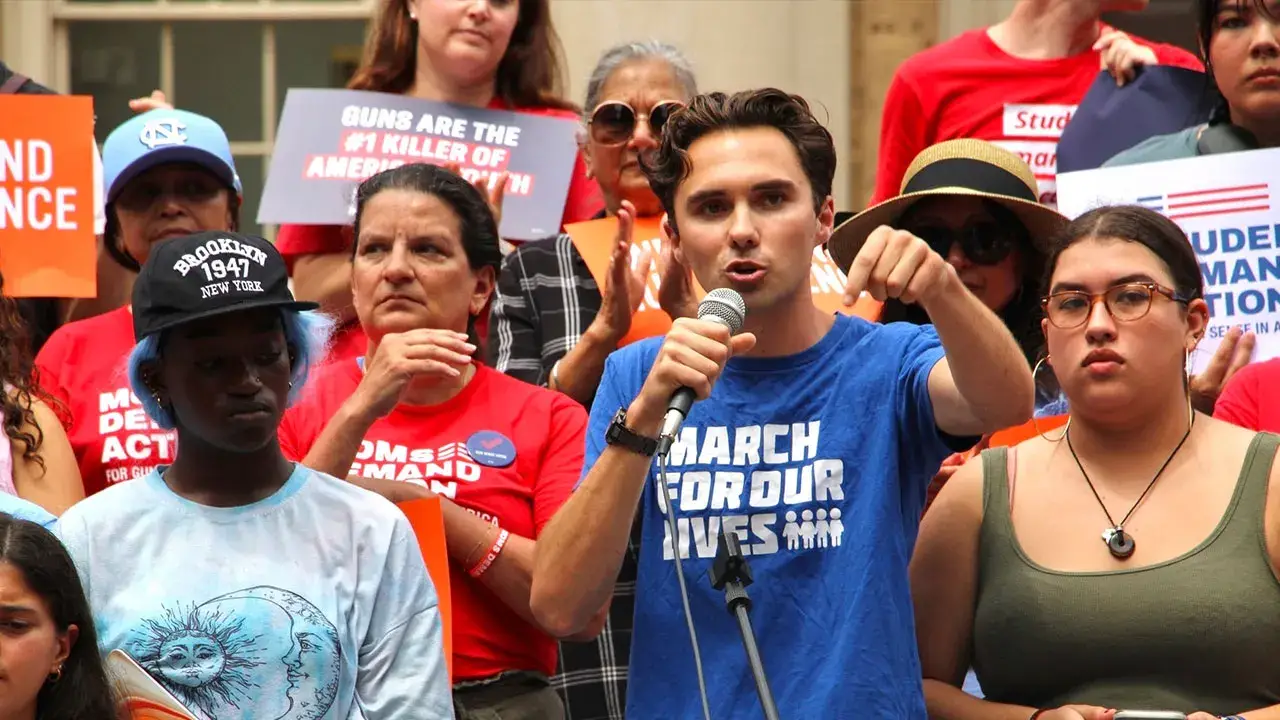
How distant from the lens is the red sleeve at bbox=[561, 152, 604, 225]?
6.66m

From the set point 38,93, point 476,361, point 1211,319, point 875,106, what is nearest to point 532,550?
point 476,361

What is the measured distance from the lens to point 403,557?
13.8ft

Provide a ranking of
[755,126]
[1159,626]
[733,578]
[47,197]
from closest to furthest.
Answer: [733,578], [1159,626], [755,126], [47,197]

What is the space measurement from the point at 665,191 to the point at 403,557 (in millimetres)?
966

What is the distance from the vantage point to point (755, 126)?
446cm

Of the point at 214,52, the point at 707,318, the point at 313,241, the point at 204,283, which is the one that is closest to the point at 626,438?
the point at 707,318

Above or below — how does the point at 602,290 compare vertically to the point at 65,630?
above

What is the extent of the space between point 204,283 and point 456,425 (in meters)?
1.04

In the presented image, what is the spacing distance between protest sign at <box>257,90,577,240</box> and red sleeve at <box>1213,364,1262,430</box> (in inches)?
85.5

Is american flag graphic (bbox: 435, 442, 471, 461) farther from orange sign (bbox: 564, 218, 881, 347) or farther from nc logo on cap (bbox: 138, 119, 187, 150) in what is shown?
nc logo on cap (bbox: 138, 119, 187, 150)

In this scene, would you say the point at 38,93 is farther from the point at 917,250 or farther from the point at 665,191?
the point at 917,250

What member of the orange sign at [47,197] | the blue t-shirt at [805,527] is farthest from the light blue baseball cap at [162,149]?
the blue t-shirt at [805,527]

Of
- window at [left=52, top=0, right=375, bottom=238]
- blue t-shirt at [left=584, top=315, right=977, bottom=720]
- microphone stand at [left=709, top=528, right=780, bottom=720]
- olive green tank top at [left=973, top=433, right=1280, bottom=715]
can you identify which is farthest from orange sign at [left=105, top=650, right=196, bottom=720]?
window at [left=52, top=0, right=375, bottom=238]

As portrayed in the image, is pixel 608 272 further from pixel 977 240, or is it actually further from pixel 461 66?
pixel 461 66
